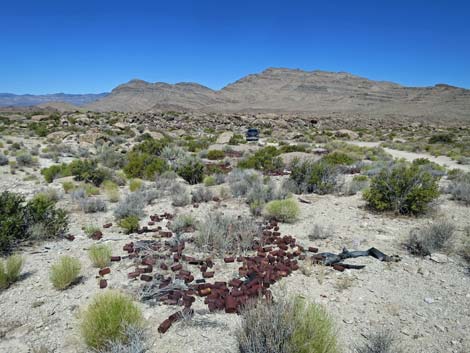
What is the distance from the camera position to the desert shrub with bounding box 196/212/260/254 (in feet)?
17.8

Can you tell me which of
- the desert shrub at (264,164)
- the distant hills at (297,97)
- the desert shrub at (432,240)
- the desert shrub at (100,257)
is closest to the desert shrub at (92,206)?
the desert shrub at (100,257)

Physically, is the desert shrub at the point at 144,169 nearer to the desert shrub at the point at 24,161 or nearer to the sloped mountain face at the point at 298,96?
the desert shrub at the point at 24,161

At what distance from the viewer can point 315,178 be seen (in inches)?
379

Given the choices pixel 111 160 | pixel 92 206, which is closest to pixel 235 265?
pixel 92 206

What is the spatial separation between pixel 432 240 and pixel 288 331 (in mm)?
4073

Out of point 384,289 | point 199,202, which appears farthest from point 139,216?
point 384,289

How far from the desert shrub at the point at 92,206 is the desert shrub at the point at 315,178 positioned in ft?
19.1

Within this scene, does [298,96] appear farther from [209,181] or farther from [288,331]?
[288,331]

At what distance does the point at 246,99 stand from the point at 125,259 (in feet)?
389

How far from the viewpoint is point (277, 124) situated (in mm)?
43719

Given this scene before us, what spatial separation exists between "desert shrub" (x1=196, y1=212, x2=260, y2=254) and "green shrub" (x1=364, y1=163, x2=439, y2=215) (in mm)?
3627

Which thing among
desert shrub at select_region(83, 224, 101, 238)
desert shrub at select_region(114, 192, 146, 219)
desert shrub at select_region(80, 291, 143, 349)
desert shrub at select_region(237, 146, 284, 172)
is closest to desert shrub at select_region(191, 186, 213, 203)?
desert shrub at select_region(114, 192, 146, 219)

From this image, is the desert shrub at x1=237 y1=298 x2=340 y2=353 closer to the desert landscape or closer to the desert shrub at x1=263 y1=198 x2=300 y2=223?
the desert landscape

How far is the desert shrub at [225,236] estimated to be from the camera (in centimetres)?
544
